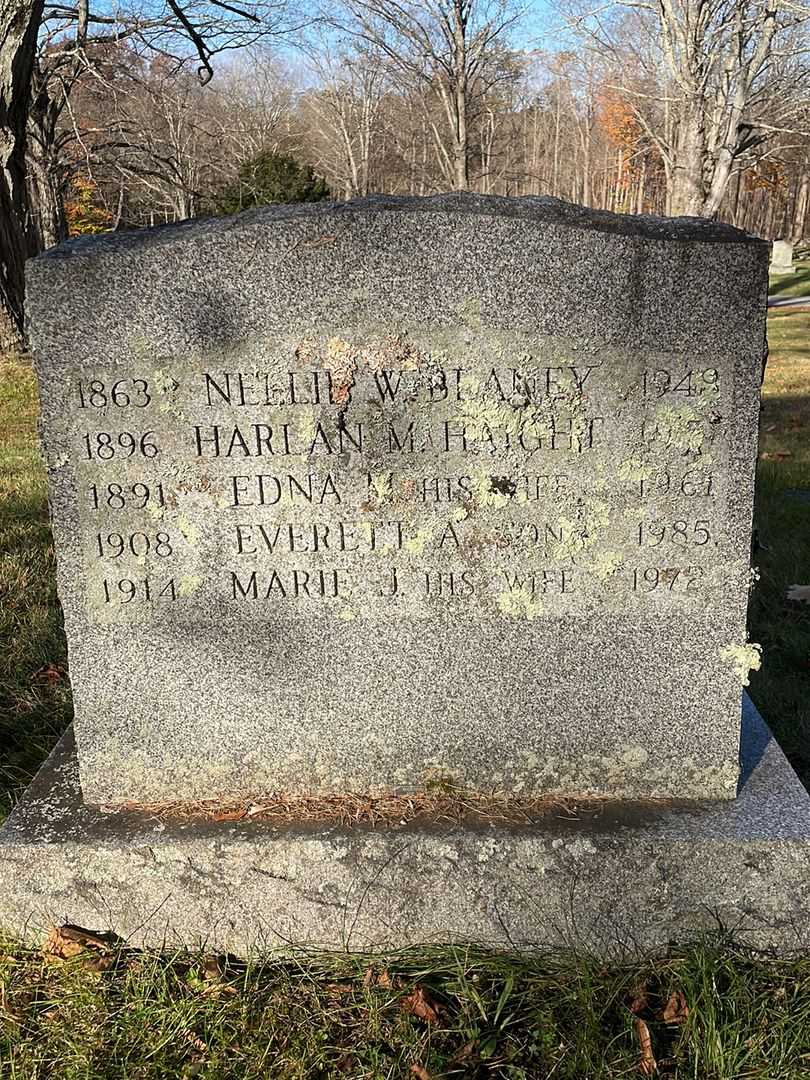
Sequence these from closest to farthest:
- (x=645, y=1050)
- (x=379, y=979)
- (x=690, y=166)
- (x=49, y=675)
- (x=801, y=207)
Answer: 1. (x=645, y=1050)
2. (x=379, y=979)
3. (x=49, y=675)
4. (x=690, y=166)
5. (x=801, y=207)

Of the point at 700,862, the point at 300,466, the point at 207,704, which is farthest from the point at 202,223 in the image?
the point at 700,862

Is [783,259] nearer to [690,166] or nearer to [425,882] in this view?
[690,166]

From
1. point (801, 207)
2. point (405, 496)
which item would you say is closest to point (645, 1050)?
point (405, 496)

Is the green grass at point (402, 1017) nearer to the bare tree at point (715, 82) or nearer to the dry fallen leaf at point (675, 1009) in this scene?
the dry fallen leaf at point (675, 1009)

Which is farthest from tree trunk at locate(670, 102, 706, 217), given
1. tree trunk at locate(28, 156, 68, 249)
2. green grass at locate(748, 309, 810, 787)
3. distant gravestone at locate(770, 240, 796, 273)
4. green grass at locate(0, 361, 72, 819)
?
distant gravestone at locate(770, 240, 796, 273)

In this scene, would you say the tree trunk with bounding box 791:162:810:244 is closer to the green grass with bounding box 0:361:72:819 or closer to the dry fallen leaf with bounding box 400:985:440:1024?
the green grass with bounding box 0:361:72:819

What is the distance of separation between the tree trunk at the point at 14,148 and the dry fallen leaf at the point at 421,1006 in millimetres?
7159

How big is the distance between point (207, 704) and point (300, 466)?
0.72 m

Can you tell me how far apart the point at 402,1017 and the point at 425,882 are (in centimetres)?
34

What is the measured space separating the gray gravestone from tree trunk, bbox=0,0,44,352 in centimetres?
628

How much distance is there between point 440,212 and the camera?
210 cm

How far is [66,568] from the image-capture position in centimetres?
233

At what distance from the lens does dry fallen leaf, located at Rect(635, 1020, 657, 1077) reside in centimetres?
195

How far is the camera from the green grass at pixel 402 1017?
77.8 inches
